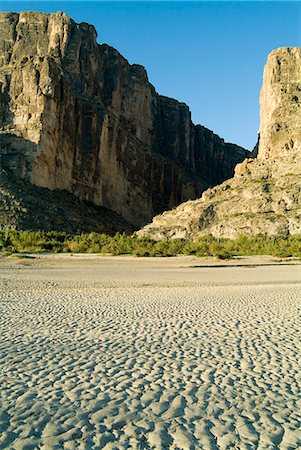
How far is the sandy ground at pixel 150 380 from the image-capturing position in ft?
7.48

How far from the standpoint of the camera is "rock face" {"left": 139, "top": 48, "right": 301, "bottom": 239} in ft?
118

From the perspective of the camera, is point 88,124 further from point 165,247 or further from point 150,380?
point 150,380

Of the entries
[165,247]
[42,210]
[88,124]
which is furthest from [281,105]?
[42,210]

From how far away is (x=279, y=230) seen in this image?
1325 inches

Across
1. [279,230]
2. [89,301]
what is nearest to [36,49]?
[279,230]

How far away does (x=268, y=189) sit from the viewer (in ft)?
127

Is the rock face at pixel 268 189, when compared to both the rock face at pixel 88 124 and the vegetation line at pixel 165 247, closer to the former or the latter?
the vegetation line at pixel 165 247

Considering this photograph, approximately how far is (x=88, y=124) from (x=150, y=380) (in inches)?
2306

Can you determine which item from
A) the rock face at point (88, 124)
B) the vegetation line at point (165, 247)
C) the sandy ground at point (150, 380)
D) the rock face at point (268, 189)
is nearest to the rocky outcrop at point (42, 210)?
the rock face at point (88, 124)

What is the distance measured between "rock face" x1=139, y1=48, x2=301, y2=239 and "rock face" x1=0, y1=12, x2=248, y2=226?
16543 mm

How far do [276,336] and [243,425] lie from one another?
250 cm

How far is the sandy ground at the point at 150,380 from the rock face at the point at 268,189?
98.2 ft

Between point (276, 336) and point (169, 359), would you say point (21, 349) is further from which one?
point (276, 336)

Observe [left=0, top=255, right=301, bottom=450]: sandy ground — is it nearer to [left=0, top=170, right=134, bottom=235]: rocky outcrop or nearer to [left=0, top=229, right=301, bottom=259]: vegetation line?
[left=0, top=229, right=301, bottom=259]: vegetation line
